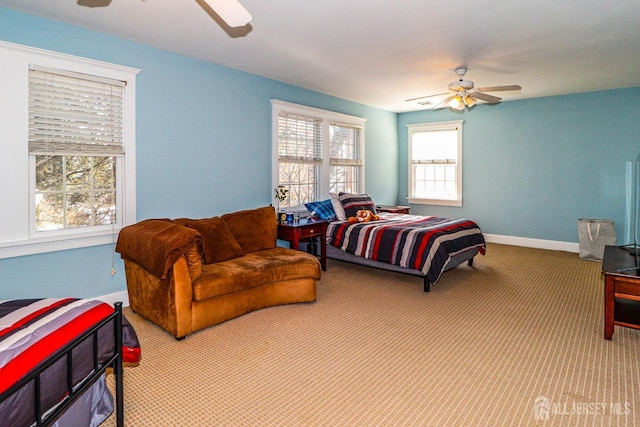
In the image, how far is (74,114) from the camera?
3.27 metres

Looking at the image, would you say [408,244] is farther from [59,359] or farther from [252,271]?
[59,359]

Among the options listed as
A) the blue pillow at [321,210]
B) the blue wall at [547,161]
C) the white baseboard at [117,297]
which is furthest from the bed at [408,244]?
the white baseboard at [117,297]

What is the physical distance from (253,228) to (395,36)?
2.34 metres

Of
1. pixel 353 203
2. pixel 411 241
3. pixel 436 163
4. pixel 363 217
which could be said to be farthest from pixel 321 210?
pixel 436 163

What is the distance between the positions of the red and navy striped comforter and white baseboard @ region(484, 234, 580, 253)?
2.06m

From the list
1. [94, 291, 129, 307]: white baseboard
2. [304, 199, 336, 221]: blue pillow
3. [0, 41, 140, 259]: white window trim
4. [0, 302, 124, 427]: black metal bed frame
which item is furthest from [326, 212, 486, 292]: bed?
[0, 302, 124, 427]: black metal bed frame

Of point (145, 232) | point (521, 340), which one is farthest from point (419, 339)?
point (145, 232)

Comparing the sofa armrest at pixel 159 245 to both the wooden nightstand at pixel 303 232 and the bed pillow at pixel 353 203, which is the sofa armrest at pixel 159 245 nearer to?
the wooden nightstand at pixel 303 232

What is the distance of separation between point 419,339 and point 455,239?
1.77m

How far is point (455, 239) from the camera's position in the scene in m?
4.36

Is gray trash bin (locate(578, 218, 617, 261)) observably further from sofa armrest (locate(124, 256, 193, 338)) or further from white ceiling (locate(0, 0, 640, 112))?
sofa armrest (locate(124, 256, 193, 338))

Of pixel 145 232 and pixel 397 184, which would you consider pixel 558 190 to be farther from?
pixel 145 232

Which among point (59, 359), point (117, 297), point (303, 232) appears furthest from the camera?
point (303, 232)

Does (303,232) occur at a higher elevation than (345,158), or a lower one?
lower
